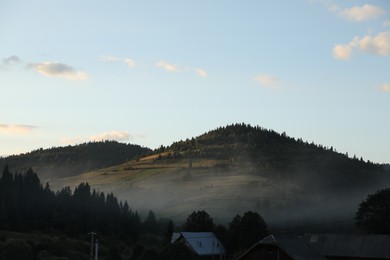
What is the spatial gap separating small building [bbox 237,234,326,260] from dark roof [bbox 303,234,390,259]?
8194 millimetres

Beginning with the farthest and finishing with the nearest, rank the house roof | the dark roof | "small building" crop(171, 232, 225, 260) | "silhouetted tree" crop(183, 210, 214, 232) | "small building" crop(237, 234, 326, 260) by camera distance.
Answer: "silhouetted tree" crop(183, 210, 214, 232), the house roof, "small building" crop(171, 232, 225, 260), the dark roof, "small building" crop(237, 234, 326, 260)

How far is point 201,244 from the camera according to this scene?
115062 mm

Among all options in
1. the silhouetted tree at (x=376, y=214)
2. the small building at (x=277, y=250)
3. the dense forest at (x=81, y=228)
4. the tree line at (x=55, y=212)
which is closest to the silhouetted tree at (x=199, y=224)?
the dense forest at (x=81, y=228)

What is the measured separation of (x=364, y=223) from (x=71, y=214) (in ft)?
280

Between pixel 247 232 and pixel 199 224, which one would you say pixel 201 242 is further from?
pixel 199 224

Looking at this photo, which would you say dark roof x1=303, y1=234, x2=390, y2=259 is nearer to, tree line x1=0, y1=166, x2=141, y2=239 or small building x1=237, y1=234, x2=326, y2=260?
small building x1=237, y1=234, x2=326, y2=260

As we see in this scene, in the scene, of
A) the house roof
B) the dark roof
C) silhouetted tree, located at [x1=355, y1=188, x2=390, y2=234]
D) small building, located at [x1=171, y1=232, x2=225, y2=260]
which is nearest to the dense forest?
the house roof

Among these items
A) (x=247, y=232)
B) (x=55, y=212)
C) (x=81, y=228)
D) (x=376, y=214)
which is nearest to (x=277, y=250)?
(x=247, y=232)

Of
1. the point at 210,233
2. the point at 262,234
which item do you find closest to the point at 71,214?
the point at 210,233

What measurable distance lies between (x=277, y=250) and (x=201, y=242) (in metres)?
33.6

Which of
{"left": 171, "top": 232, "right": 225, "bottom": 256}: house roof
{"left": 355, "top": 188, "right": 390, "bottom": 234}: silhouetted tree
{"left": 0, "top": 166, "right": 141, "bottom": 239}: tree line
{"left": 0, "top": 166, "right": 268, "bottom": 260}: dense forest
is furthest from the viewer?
{"left": 0, "top": 166, "right": 141, "bottom": 239}: tree line

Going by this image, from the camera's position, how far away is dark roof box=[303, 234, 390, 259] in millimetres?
90750

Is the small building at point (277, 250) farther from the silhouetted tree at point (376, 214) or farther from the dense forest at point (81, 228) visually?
the silhouetted tree at point (376, 214)

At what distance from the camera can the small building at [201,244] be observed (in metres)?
112
